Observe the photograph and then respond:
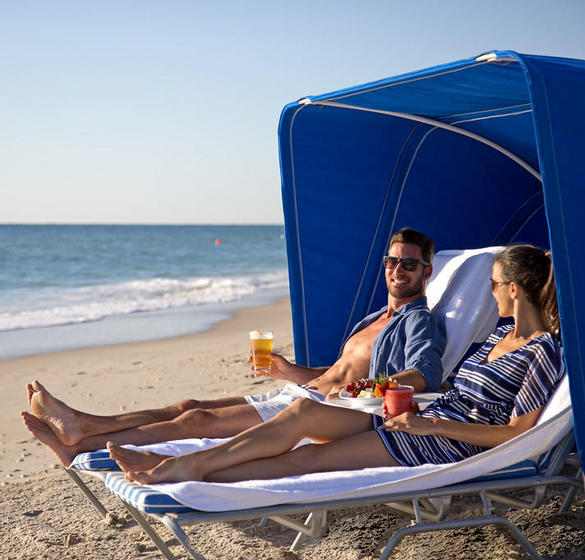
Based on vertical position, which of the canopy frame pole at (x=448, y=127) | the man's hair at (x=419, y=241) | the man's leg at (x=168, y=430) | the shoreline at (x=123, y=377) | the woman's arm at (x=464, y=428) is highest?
the canopy frame pole at (x=448, y=127)

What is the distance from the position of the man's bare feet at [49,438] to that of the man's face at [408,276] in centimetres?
187

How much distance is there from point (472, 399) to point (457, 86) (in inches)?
57.2

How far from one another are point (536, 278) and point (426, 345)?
90cm

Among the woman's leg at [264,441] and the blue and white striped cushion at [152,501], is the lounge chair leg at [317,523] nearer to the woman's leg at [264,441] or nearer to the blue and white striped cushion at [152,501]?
the woman's leg at [264,441]

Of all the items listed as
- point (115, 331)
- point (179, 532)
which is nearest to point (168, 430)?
point (179, 532)

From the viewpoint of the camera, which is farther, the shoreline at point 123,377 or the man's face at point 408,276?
the shoreline at point 123,377

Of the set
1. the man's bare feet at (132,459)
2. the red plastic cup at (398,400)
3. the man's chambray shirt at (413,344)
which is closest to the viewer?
the man's bare feet at (132,459)

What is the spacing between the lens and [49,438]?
11.8ft

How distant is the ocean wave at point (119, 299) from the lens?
44.4 feet

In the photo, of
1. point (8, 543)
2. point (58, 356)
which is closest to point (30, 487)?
point (8, 543)

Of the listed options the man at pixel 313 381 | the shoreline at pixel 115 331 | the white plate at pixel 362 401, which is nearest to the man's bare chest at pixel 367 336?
the man at pixel 313 381

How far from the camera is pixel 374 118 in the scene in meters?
4.83

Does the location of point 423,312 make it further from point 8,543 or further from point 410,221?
point 8,543

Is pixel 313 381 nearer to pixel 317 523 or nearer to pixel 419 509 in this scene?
pixel 317 523
